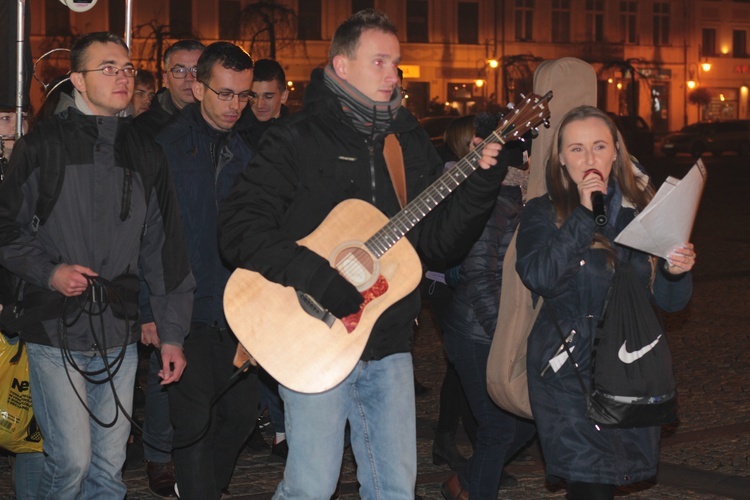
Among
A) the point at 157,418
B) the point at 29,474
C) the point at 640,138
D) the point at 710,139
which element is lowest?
the point at 29,474

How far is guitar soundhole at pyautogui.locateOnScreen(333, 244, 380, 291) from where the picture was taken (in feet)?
12.6

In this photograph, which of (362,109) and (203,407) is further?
(203,407)

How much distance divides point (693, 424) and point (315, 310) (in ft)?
13.1

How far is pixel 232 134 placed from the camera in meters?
5.36

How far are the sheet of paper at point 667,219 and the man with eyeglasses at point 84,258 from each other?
73.0 inches

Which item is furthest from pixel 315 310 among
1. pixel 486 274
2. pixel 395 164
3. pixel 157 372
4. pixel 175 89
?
pixel 175 89

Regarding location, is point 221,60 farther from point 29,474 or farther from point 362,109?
point 29,474

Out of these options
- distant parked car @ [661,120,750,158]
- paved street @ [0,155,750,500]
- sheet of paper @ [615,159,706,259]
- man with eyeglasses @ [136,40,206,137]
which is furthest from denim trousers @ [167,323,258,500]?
distant parked car @ [661,120,750,158]

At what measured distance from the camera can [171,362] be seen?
15.4 ft

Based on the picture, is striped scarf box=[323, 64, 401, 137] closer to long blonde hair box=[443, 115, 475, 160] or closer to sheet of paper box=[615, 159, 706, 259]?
sheet of paper box=[615, 159, 706, 259]

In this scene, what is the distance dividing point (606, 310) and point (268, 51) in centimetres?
4010

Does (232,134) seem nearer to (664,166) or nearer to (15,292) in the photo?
(15,292)

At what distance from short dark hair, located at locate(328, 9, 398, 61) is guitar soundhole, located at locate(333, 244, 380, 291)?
2.20ft

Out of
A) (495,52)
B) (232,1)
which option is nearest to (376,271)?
(232,1)
